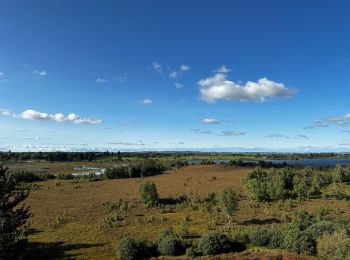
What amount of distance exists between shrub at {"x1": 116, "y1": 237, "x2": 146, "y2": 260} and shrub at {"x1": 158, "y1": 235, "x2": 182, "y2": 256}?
5.22 ft

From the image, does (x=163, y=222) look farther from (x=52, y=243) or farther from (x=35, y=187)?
(x=35, y=187)

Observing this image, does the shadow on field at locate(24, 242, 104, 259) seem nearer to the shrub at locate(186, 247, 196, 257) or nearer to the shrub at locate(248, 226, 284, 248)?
the shrub at locate(186, 247, 196, 257)

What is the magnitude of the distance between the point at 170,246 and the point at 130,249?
11.1ft

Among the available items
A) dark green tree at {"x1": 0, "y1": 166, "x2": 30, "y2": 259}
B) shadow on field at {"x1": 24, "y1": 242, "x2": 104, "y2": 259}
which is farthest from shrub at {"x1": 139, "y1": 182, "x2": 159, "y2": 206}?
dark green tree at {"x1": 0, "y1": 166, "x2": 30, "y2": 259}

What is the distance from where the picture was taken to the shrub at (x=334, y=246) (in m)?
25.4

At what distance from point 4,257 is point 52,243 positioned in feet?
50.3

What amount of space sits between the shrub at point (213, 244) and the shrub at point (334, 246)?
750 centimetres

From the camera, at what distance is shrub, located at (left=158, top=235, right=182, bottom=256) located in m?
30.0

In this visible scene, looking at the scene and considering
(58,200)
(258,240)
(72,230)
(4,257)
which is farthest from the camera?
(58,200)

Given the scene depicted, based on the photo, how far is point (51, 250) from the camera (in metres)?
31.8

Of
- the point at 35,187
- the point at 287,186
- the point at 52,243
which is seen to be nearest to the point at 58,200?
the point at 35,187

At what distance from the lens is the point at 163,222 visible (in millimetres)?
43719

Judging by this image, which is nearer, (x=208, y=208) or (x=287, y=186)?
(x=208, y=208)

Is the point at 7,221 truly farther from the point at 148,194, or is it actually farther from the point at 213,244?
the point at 148,194
